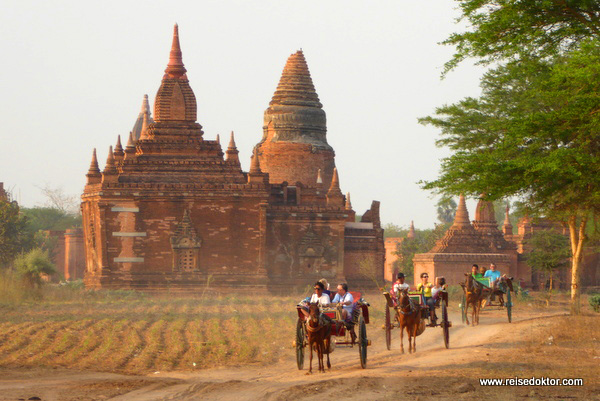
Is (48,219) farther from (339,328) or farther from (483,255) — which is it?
(339,328)

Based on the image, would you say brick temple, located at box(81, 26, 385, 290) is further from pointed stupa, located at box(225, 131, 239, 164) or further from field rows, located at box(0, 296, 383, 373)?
field rows, located at box(0, 296, 383, 373)

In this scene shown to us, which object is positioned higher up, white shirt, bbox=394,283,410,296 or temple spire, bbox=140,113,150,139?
temple spire, bbox=140,113,150,139

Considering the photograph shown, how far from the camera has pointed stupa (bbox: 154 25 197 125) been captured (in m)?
40.8

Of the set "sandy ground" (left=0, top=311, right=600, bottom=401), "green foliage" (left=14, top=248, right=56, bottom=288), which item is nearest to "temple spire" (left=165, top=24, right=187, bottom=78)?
"green foliage" (left=14, top=248, right=56, bottom=288)

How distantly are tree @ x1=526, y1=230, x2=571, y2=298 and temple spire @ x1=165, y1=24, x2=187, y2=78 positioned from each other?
591 inches

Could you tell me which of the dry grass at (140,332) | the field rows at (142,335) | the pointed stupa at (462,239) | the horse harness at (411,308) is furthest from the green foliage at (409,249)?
the horse harness at (411,308)

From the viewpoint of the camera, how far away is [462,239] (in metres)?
45.8

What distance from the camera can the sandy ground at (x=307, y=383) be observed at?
12812 mm

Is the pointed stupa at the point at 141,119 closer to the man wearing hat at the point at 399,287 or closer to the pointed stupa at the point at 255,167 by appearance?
the pointed stupa at the point at 255,167

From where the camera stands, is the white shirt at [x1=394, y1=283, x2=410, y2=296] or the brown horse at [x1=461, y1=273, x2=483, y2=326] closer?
the white shirt at [x1=394, y1=283, x2=410, y2=296]

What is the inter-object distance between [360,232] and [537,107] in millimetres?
18559

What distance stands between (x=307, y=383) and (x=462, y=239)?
108 feet

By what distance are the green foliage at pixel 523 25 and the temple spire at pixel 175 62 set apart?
24.1 meters

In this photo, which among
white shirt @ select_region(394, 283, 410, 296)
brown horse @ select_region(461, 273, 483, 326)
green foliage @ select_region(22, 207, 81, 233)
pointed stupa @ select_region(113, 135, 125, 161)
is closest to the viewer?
white shirt @ select_region(394, 283, 410, 296)
